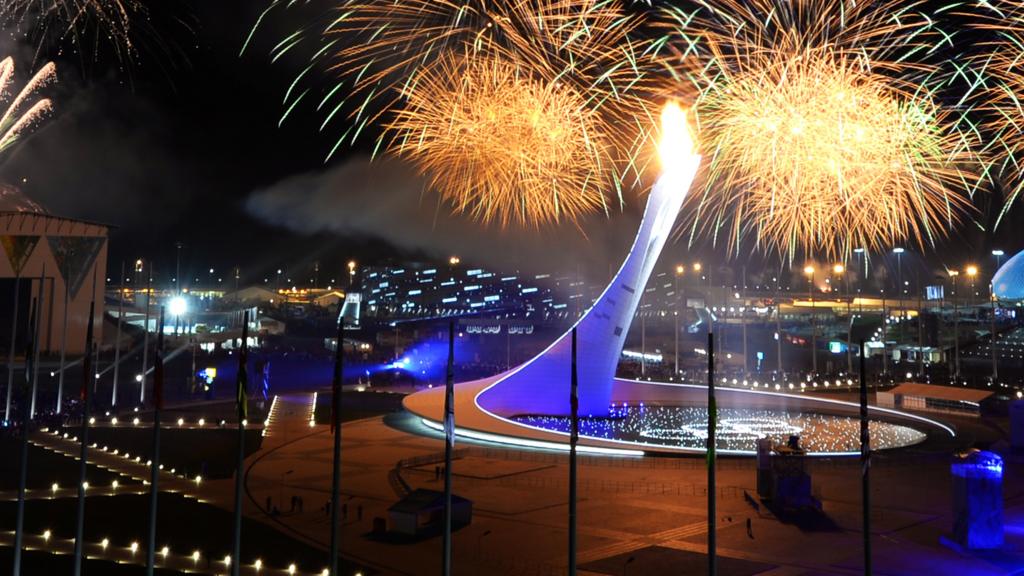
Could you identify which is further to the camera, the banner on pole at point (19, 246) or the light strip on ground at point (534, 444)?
the banner on pole at point (19, 246)

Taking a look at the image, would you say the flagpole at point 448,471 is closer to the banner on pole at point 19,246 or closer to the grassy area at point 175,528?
the grassy area at point 175,528

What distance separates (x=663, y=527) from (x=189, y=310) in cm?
6790

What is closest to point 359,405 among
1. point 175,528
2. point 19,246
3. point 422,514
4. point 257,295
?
point 19,246

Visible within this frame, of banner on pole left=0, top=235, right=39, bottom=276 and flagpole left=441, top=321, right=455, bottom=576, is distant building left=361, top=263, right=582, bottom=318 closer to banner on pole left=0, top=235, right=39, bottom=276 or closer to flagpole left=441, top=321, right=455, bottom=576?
banner on pole left=0, top=235, right=39, bottom=276

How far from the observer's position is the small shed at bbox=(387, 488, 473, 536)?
14.9m

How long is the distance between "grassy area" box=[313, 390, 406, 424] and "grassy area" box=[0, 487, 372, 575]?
12937 mm

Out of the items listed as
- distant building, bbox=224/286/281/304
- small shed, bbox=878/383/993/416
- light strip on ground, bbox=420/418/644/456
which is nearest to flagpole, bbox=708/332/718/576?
light strip on ground, bbox=420/418/644/456

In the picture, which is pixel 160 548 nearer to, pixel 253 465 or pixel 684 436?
pixel 253 465

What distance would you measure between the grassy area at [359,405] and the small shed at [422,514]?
1589 centimetres

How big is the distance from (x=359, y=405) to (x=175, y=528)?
68.4ft

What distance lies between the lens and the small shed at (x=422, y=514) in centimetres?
1486

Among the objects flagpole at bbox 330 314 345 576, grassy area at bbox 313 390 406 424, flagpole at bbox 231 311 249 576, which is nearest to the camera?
flagpole at bbox 330 314 345 576

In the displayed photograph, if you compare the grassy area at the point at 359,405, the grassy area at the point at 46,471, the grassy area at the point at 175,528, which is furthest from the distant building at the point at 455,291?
the grassy area at the point at 175,528

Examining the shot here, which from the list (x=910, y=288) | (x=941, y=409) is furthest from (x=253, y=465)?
(x=910, y=288)
